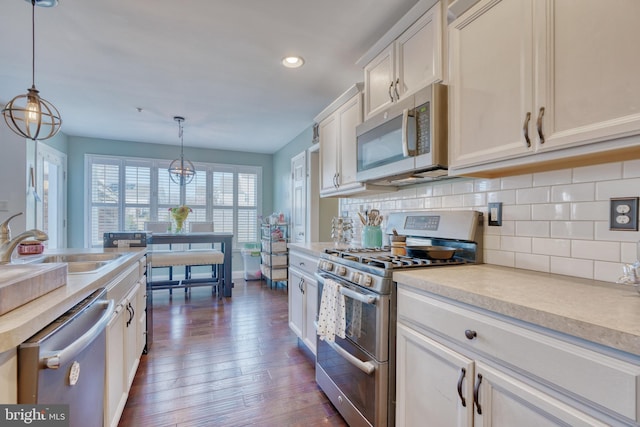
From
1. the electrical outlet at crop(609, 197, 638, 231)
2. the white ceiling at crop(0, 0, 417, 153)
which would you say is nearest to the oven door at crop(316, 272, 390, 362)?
the electrical outlet at crop(609, 197, 638, 231)

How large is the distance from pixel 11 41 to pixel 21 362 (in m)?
2.56

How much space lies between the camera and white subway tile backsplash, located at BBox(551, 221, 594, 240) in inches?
49.1

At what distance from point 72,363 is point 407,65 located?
2.01m

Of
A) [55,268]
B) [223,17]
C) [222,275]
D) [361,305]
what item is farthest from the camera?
[222,275]

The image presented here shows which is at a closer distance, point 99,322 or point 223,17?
point 99,322

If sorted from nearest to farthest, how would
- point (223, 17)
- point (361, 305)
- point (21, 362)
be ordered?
1. point (21, 362)
2. point (361, 305)
3. point (223, 17)

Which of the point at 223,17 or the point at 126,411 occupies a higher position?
the point at 223,17

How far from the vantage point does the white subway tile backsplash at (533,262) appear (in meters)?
1.39

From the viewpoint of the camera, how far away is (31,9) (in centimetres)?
186

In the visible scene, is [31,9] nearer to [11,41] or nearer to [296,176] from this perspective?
[11,41]

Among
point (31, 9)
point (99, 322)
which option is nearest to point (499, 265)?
point (99, 322)

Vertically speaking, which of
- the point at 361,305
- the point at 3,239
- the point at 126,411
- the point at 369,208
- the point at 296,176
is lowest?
the point at 126,411

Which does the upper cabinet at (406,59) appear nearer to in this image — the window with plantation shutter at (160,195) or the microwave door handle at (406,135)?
the microwave door handle at (406,135)

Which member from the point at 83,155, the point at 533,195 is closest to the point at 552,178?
the point at 533,195
